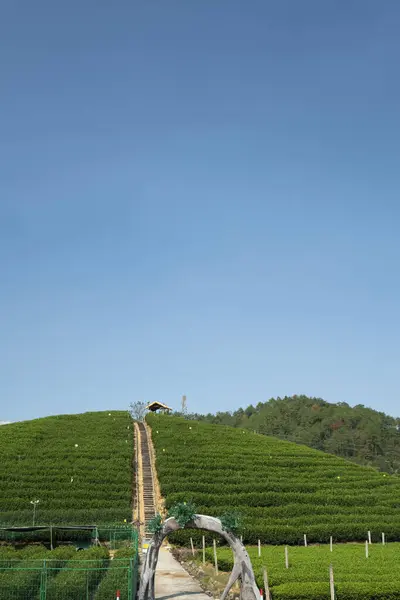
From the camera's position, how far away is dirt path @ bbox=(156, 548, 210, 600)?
19375mm

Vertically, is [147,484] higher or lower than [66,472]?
lower

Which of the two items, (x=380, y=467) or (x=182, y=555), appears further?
(x=380, y=467)

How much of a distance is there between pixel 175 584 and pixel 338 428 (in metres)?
102

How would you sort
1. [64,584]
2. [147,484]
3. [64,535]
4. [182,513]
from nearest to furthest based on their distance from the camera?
[64,584], [182,513], [64,535], [147,484]

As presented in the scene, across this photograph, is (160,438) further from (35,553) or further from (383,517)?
(35,553)

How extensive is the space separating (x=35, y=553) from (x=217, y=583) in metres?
7.61

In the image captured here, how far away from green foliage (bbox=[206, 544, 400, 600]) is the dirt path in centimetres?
170

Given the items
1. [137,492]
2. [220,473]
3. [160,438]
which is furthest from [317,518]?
[160,438]

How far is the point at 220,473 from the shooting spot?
1785 inches

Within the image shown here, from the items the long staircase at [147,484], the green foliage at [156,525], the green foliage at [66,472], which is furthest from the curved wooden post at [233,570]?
the green foliage at [66,472]

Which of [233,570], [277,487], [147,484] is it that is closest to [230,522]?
[233,570]

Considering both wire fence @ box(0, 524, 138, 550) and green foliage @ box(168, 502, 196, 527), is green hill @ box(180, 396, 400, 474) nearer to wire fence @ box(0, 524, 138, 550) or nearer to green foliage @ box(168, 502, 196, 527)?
wire fence @ box(0, 524, 138, 550)

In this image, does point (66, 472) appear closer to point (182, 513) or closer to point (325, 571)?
point (325, 571)

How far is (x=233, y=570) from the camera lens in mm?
17859
